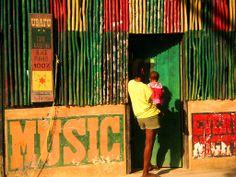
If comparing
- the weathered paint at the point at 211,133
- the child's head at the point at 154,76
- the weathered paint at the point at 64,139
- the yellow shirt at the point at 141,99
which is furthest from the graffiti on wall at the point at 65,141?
the weathered paint at the point at 211,133

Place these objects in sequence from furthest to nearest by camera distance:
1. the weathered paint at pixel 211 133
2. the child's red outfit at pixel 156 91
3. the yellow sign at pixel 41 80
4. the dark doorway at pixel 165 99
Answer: the dark doorway at pixel 165 99 → the weathered paint at pixel 211 133 → the child's red outfit at pixel 156 91 → the yellow sign at pixel 41 80

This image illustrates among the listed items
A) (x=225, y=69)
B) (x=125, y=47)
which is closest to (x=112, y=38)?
(x=125, y=47)

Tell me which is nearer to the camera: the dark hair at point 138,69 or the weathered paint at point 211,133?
the dark hair at point 138,69

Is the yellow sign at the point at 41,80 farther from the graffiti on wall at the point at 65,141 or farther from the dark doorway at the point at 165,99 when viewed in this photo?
the dark doorway at the point at 165,99

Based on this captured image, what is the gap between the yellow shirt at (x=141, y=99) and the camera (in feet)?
23.8

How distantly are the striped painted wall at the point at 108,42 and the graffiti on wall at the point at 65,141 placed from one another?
32 centimetres

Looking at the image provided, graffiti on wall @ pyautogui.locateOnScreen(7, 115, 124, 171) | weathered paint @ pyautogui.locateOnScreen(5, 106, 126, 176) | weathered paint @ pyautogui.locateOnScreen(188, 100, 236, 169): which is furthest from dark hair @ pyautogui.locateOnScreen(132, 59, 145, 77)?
weathered paint @ pyautogui.locateOnScreen(188, 100, 236, 169)

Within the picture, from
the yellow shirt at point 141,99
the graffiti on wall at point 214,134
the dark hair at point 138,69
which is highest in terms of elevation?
the dark hair at point 138,69

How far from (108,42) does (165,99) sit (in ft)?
4.97

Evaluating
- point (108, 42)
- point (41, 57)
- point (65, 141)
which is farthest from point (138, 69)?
point (65, 141)

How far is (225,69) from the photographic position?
323 inches

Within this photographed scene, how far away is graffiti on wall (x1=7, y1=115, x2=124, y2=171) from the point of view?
7.30 m

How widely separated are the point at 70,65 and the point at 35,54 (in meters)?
0.57

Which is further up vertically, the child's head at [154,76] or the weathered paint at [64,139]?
the child's head at [154,76]
